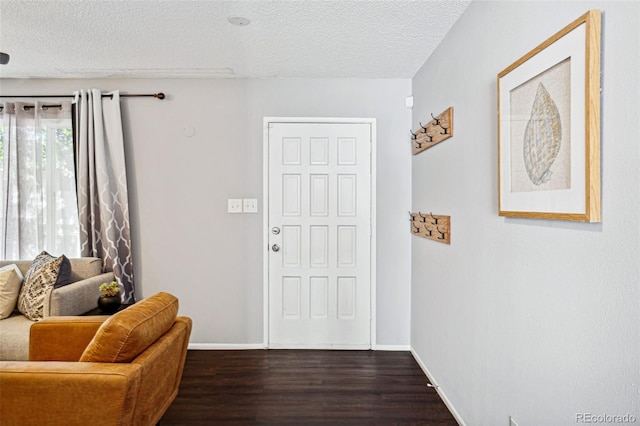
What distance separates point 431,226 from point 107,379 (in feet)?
7.41

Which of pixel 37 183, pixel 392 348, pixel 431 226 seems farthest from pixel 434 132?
pixel 37 183

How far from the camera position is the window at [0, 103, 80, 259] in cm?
357

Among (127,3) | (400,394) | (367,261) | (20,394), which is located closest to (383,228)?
(367,261)

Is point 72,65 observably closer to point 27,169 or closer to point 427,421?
point 27,169

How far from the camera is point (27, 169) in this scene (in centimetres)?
360

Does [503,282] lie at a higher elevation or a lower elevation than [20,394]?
higher

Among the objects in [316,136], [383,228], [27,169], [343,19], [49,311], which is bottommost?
[49,311]

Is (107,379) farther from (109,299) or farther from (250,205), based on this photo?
(250,205)

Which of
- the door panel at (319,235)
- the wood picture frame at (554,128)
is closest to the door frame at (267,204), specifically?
the door panel at (319,235)

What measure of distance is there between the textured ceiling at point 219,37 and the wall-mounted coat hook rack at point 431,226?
4.06 ft

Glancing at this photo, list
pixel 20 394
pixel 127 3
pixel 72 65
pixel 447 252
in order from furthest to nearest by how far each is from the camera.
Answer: pixel 72 65 < pixel 447 252 < pixel 127 3 < pixel 20 394

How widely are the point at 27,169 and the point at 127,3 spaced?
6.94 feet

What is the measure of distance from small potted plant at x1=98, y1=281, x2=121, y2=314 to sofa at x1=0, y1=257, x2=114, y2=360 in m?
0.21

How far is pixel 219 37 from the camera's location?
282 cm
